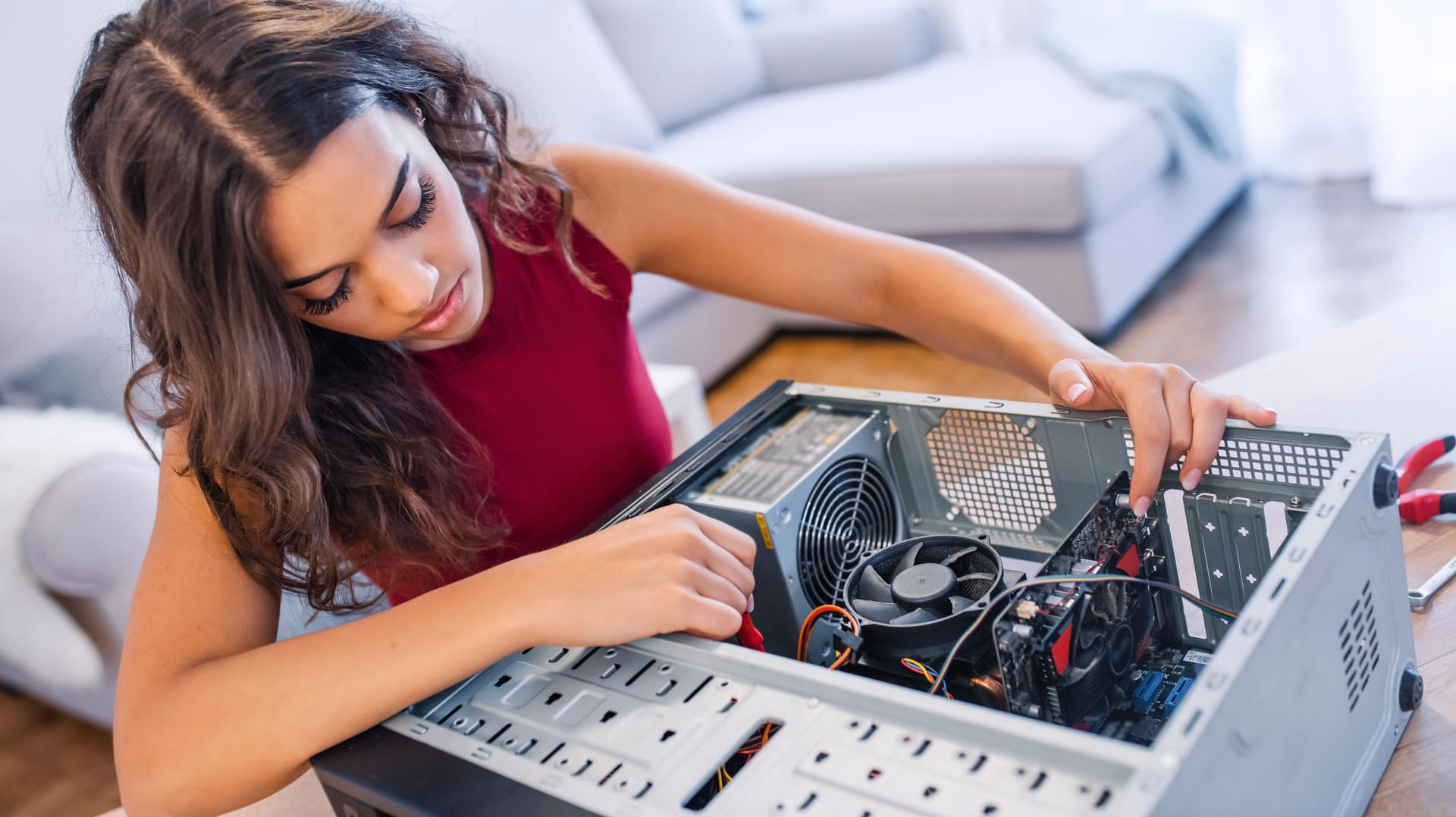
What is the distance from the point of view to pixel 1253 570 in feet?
2.11

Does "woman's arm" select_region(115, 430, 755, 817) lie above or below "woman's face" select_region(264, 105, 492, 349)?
below

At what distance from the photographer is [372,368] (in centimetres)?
91

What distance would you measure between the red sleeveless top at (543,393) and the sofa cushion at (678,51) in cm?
185

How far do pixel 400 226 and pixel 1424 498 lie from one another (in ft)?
2.22

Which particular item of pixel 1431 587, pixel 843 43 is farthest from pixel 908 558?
pixel 843 43

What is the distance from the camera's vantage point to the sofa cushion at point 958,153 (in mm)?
2029

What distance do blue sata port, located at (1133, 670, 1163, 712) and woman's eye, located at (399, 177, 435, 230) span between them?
529 mm

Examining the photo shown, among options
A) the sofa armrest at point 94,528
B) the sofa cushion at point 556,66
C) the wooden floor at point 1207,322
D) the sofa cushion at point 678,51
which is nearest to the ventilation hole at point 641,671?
the sofa armrest at point 94,528

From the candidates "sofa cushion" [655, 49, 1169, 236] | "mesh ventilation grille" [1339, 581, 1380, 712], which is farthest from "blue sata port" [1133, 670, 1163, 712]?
"sofa cushion" [655, 49, 1169, 236]

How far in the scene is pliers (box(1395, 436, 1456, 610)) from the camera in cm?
66

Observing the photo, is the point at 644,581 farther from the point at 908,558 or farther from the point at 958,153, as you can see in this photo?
the point at 958,153

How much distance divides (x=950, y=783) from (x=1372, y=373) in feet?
2.06

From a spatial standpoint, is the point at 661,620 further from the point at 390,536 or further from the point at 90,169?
the point at 90,169

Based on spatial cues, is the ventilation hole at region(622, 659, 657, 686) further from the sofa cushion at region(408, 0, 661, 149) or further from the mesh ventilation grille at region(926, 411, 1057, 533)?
the sofa cushion at region(408, 0, 661, 149)
